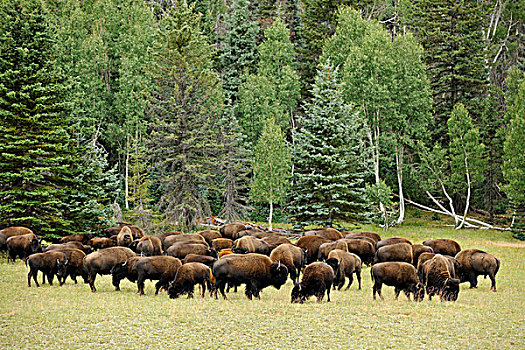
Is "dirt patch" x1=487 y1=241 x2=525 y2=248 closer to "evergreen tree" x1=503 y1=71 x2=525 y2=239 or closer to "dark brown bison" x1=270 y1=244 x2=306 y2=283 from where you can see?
"evergreen tree" x1=503 y1=71 x2=525 y2=239

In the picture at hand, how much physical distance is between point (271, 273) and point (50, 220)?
15281 millimetres

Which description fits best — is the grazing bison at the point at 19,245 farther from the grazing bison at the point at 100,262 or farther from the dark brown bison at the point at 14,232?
the grazing bison at the point at 100,262

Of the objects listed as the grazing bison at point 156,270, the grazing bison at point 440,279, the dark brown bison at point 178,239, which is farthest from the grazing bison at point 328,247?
the grazing bison at point 156,270

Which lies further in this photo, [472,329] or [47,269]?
[47,269]

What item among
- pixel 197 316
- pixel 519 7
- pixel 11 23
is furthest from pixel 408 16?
pixel 197 316

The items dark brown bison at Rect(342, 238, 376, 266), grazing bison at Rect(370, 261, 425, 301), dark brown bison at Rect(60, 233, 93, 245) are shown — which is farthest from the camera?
dark brown bison at Rect(60, 233, 93, 245)

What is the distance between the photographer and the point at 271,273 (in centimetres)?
1491

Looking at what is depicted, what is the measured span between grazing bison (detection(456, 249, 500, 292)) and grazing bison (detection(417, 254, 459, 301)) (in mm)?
1650

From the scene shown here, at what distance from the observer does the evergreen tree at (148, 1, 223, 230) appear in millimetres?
35969

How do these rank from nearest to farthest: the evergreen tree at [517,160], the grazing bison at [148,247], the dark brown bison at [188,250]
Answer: the dark brown bison at [188,250] < the grazing bison at [148,247] < the evergreen tree at [517,160]

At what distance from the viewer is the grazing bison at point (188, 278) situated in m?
14.6

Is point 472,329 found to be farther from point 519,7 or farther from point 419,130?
point 519,7

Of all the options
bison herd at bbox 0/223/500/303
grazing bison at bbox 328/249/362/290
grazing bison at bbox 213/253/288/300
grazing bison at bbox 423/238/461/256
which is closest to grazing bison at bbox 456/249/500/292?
bison herd at bbox 0/223/500/303

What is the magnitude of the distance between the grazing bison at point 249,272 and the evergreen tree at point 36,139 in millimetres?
13604
